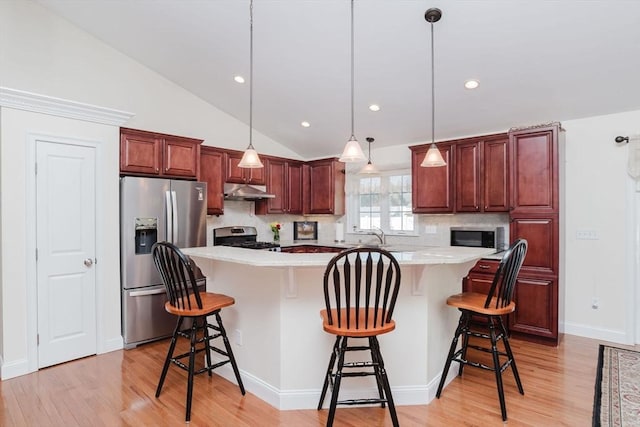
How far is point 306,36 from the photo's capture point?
3.41 m

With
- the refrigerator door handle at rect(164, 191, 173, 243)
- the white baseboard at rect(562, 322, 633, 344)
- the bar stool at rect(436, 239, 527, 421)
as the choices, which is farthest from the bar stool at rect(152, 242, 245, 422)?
the white baseboard at rect(562, 322, 633, 344)

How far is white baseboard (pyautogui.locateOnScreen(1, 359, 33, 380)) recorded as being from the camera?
302cm

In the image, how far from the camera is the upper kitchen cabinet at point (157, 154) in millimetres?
3818

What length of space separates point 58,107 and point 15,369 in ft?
7.64

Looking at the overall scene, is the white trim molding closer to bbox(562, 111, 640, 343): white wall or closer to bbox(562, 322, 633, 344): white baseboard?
bbox(562, 111, 640, 343): white wall

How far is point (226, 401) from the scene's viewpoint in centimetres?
260

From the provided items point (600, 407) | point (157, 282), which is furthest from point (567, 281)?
point (157, 282)

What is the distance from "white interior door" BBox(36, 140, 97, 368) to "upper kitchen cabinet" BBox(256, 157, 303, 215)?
248 cm

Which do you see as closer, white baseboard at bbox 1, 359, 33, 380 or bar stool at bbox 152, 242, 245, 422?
bar stool at bbox 152, 242, 245, 422

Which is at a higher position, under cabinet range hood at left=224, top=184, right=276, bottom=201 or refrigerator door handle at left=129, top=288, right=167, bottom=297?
under cabinet range hood at left=224, top=184, right=276, bottom=201

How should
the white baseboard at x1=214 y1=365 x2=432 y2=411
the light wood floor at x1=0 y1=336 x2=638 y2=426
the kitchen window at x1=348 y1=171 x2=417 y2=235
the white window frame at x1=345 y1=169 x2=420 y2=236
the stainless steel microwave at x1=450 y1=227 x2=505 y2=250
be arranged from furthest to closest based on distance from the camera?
the white window frame at x1=345 y1=169 x2=420 y2=236, the kitchen window at x1=348 y1=171 x2=417 y2=235, the stainless steel microwave at x1=450 y1=227 x2=505 y2=250, the white baseboard at x1=214 y1=365 x2=432 y2=411, the light wood floor at x1=0 y1=336 x2=638 y2=426

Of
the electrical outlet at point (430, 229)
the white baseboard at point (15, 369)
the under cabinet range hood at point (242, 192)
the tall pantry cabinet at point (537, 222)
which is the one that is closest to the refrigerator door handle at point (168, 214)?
the under cabinet range hood at point (242, 192)

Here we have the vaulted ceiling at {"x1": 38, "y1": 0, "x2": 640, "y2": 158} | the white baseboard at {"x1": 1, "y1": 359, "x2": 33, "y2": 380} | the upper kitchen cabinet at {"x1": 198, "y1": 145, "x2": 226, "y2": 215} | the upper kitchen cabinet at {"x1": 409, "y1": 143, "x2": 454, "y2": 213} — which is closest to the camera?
the vaulted ceiling at {"x1": 38, "y1": 0, "x2": 640, "y2": 158}

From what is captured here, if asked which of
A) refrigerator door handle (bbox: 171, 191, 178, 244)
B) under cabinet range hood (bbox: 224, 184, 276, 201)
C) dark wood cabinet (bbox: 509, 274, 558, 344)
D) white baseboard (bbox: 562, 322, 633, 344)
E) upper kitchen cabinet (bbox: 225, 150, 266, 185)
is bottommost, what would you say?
white baseboard (bbox: 562, 322, 633, 344)
